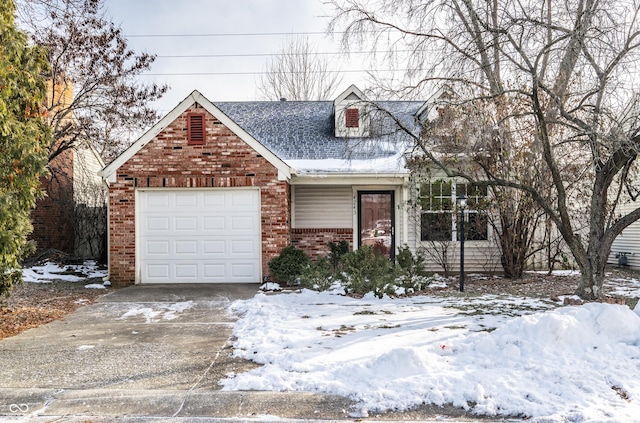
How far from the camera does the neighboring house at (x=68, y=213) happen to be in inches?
609

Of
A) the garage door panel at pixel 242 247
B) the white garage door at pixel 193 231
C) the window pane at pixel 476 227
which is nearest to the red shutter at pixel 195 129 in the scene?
the white garage door at pixel 193 231

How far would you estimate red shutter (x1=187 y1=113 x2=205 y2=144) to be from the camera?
11.1m

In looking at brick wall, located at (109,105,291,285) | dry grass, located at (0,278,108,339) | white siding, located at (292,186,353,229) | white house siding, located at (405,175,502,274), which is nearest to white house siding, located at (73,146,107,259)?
dry grass, located at (0,278,108,339)

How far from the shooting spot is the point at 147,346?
6.10m

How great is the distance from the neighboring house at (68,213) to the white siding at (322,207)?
6.78 metres

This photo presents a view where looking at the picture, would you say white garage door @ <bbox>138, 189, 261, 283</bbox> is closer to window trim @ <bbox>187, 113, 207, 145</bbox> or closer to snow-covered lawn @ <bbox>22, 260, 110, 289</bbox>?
window trim @ <bbox>187, 113, 207, 145</bbox>

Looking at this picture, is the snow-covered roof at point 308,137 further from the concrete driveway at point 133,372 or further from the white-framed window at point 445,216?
the concrete driveway at point 133,372

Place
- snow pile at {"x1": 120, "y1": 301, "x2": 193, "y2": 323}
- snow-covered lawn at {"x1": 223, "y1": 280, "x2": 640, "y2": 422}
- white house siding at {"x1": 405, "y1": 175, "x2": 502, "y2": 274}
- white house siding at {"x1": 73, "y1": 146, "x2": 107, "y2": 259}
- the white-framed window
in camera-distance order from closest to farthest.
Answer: snow-covered lawn at {"x1": 223, "y1": 280, "x2": 640, "y2": 422} < snow pile at {"x1": 120, "y1": 301, "x2": 193, "y2": 323} < the white-framed window < white house siding at {"x1": 405, "y1": 175, "x2": 502, "y2": 274} < white house siding at {"x1": 73, "y1": 146, "x2": 107, "y2": 259}

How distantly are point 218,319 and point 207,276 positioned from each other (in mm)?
4015

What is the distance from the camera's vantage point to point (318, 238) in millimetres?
13273

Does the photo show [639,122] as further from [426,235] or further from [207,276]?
[207,276]

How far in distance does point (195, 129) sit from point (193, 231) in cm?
237

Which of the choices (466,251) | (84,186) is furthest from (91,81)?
(466,251)

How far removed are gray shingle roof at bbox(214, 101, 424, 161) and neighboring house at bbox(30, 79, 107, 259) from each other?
537 cm
